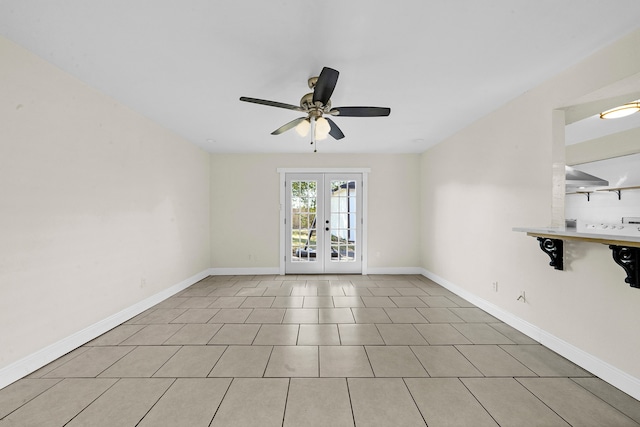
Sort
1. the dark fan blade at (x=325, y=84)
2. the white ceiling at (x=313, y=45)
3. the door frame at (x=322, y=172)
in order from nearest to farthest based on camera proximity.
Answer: the white ceiling at (x=313, y=45), the dark fan blade at (x=325, y=84), the door frame at (x=322, y=172)

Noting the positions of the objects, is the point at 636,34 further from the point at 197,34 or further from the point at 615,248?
the point at 197,34

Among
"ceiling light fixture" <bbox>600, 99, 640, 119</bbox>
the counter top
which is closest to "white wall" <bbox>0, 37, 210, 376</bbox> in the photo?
the counter top

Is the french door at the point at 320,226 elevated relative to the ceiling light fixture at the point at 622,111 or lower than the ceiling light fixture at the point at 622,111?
lower

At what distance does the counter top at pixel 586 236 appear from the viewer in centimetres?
162

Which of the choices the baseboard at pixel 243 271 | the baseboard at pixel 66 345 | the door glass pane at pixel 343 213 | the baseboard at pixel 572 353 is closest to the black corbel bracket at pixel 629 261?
the baseboard at pixel 572 353

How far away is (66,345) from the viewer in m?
2.26

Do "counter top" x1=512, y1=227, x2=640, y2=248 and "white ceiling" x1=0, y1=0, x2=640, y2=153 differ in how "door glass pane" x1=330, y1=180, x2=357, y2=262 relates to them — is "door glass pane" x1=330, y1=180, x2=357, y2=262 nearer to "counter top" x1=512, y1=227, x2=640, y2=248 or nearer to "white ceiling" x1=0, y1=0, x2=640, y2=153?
"white ceiling" x1=0, y1=0, x2=640, y2=153

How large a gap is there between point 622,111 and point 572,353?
6.17ft

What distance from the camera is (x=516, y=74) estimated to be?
89.8 inches

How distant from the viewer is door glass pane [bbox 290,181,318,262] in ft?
17.2

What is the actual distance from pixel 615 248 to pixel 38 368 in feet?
14.0

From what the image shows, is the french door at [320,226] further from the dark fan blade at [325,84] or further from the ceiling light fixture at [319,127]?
the dark fan blade at [325,84]

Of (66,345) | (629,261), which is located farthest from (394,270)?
(66,345)

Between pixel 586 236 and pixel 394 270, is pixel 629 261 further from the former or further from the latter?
pixel 394 270
